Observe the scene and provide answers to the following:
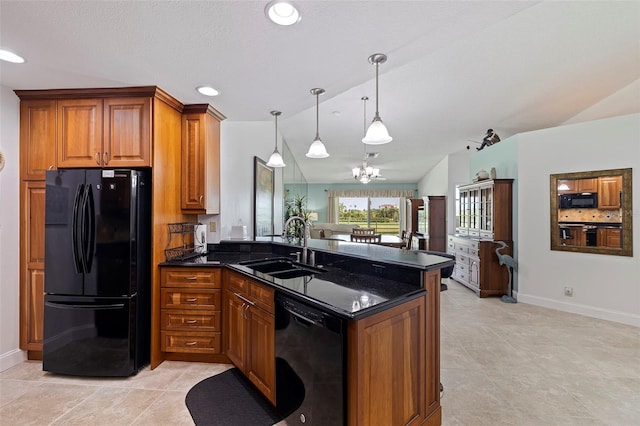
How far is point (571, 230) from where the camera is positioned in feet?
13.6

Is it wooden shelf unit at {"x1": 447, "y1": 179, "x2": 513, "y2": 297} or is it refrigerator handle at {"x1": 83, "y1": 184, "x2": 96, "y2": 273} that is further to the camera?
wooden shelf unit at {"x1": 447, "y1": 179, "x2": 513, "y2": 297}

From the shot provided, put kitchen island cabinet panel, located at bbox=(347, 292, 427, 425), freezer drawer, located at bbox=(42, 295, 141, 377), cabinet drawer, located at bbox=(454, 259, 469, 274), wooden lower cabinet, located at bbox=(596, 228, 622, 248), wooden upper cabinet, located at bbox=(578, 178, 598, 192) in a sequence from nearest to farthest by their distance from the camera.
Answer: kitchen island cabinet panel, located at bbox=(347, 292, 427, 425) → freezer drawer, located at bbox=(42, 295, 141, 377) → wooden lower cabinet, located at bbox=(596, 228, 622, 248) → wooden upper cabinet, located at bbox=(578, 178, 598, 192) → cabinet drawer, located at bbox=(454, 259, 469, 274)

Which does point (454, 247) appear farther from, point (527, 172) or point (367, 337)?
point (367, 337)

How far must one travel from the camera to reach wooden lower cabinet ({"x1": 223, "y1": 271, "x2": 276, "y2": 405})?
192 centimetres

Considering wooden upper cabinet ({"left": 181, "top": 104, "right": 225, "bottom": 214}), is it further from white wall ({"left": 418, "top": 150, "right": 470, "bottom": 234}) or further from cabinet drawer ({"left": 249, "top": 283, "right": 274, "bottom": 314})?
white wall ({"left": 418, "top": 150, "right": 470, "bottom": 234})

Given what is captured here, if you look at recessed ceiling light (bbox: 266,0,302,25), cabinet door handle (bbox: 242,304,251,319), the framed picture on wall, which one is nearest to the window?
the framed picture on wall

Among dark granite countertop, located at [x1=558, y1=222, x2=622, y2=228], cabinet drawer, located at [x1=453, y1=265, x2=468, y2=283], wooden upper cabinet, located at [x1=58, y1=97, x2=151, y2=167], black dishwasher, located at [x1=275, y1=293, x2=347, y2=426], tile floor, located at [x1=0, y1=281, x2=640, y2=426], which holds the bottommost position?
tile floor, located at [x1=0, y1=281, x2=640, y2=426]

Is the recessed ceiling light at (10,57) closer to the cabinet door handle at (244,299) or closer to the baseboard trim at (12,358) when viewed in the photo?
the cabinet door handle at (244,299)

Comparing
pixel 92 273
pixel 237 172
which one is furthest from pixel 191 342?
pixel 237 172

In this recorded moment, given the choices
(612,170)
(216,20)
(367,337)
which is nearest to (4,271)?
(216,20)

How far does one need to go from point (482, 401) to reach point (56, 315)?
10.9 feet

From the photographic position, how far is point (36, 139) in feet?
8.66

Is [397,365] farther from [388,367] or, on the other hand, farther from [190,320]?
[190,320]

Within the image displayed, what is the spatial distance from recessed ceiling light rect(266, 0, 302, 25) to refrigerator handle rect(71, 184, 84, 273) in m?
2.02
